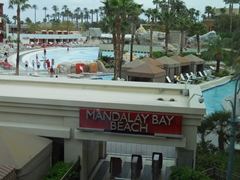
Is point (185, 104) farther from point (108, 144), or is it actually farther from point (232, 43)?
point (232, 43)

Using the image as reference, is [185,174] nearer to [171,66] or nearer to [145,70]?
[145,70]

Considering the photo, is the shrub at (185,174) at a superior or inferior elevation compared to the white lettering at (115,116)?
inferior

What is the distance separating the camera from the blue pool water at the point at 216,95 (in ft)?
82.4

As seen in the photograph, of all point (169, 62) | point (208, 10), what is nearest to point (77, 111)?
point (169, 62)

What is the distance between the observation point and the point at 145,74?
25406mm

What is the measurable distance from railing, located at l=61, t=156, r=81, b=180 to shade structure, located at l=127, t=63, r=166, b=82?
14894mm

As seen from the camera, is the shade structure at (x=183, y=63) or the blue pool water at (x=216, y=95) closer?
the blue pool water at (x=216, y=95)

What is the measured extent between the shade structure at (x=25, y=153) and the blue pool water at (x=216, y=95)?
50.2 ft

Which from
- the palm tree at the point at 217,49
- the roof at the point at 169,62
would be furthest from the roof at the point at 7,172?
the palm tree at the point at 217,49

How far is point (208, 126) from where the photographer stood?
13.3 m

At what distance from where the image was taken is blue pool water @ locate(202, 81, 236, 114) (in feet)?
82.4

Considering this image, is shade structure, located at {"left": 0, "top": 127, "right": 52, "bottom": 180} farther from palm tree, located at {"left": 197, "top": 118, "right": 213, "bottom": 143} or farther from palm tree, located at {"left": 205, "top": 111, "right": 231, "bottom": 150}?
palm tree, located at {"left": 205, "top": 111, "right": 231, "bottom": 150}

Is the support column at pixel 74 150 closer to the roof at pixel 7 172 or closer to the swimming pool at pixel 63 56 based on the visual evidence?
the roof at pixel 7 172

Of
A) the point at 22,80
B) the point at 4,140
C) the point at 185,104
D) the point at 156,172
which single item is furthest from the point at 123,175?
the point at 22,80
